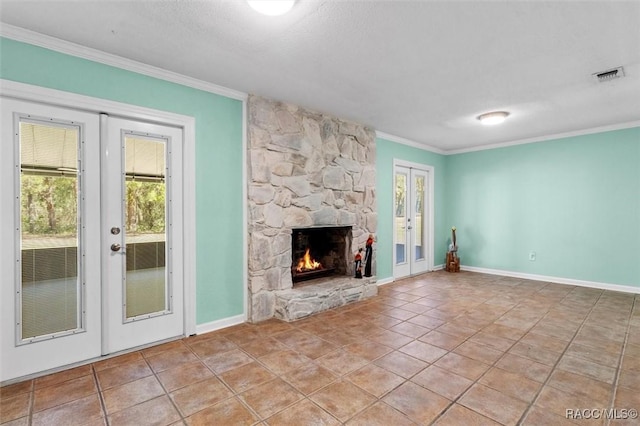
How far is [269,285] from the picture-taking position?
3.63 metres

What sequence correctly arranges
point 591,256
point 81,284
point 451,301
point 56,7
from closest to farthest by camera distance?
point 56,7, point 81,284, point 451,301, point 591,256

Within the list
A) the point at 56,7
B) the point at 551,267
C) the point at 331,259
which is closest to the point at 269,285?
the point at 331,259

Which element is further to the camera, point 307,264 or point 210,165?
point 307,264

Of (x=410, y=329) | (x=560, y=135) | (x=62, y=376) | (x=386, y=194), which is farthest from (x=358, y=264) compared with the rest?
(x=560, y=135)

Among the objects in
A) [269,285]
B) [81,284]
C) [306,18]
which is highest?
[306,18]

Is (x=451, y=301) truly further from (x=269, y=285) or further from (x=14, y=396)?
(x=14, y=396)

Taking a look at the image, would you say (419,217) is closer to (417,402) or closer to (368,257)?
(368,257)

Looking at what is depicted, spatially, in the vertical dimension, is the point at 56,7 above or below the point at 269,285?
above

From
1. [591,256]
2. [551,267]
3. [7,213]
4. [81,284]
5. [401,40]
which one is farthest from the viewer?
[551,267]

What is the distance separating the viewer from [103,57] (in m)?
2.63

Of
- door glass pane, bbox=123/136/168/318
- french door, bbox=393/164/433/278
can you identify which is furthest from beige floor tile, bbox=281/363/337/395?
french door, bbox=393/164/433/278

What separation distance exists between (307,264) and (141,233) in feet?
7.61

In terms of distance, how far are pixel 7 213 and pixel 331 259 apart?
12.1 ft

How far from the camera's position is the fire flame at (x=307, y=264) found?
14.7 ft
